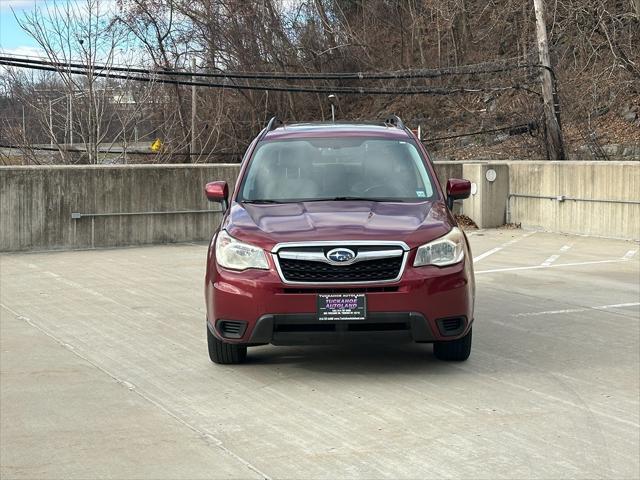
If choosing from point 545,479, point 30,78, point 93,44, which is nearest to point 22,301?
point 545,479

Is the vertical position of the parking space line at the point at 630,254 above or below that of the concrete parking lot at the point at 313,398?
above

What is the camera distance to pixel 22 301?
425 inches

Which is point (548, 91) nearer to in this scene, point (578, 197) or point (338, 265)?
point (578, 197)

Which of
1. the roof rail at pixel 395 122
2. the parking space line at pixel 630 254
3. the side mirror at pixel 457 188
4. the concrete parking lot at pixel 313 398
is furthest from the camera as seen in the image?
the parking space line at pixel 630 254

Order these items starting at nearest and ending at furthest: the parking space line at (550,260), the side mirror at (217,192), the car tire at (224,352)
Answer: the car tire at (224,352)
the side mirror at (217,192)
the parking space line at (550,260)

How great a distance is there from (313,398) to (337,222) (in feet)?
4.17

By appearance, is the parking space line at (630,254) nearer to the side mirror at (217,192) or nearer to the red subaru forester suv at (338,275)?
the red subaru forester suv at (338,275)

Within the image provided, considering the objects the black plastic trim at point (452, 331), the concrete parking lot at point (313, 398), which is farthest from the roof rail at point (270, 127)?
the black plastic trim at point (452, 331)

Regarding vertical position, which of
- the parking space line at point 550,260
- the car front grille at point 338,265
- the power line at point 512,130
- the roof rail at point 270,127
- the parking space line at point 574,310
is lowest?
the parking space line at point 574,310

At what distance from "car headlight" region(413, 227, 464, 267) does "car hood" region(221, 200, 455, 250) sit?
0.15ft

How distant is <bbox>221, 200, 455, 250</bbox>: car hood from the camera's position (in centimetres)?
685

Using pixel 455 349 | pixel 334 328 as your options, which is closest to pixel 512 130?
pixel 455 349

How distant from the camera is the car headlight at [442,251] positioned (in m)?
6.86

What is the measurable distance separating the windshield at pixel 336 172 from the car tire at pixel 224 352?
3.80ft
